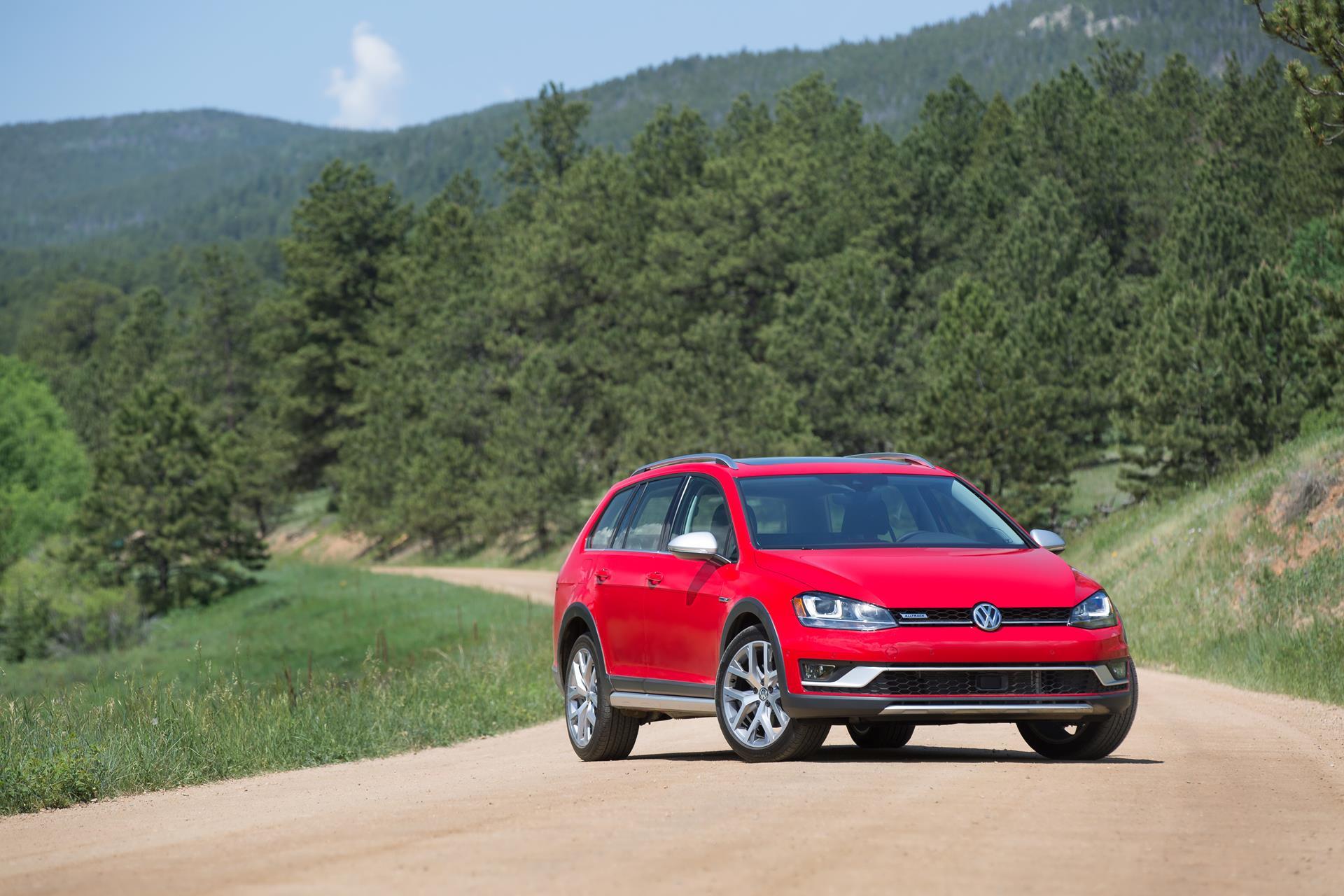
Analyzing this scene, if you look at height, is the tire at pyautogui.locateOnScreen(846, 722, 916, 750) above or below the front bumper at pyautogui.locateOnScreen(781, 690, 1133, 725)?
below

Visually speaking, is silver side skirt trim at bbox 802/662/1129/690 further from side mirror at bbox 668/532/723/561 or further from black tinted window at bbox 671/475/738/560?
black tinted window at bbox 671/475/738/560

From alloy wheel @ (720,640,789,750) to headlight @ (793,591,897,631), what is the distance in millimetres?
308

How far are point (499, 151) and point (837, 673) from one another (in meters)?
95.0

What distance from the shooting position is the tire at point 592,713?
11.1 m

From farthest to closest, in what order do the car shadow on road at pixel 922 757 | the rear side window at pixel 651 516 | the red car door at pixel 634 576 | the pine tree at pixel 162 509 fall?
the pine tree at pixel 162 509 < the rear side window at pixel 651 516 < the red car door at pixel 634 576 < the car shadow on road at pixel 922 757

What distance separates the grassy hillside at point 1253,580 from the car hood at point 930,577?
7320 mm

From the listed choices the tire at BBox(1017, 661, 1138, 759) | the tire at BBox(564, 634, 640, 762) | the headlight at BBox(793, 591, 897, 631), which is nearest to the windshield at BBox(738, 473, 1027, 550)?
the headlight at BBox(793, 591, 897, 631)

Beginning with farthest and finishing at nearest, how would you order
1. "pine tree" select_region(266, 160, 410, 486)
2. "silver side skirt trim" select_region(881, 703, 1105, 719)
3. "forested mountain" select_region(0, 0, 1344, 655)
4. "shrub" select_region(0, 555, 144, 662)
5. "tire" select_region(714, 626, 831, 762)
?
"pine tree" select_region(266, 160, 410, 486) < "shrub" select_region(0, 555, 144, 662) < "forested mountain" select_region(0, 0, 1344, 655) < "tire" select_region(714, 626, 831, 762) < "silver side skirt trim" select_region(881, 703, 1105, 719)

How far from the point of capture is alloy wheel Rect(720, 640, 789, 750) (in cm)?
941

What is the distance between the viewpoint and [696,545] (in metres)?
9.67

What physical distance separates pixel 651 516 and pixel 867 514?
158 cm

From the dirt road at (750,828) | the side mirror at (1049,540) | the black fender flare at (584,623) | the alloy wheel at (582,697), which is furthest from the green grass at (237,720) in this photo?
the side mirror at (1049,540)

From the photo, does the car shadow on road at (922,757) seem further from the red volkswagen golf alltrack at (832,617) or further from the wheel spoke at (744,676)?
the wheel spoke at (744,676)

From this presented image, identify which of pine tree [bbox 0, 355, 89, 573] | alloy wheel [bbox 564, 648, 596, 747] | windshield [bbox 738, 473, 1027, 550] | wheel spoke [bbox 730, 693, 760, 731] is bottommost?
pine tree [bbox 0, 355, 89, 573]
